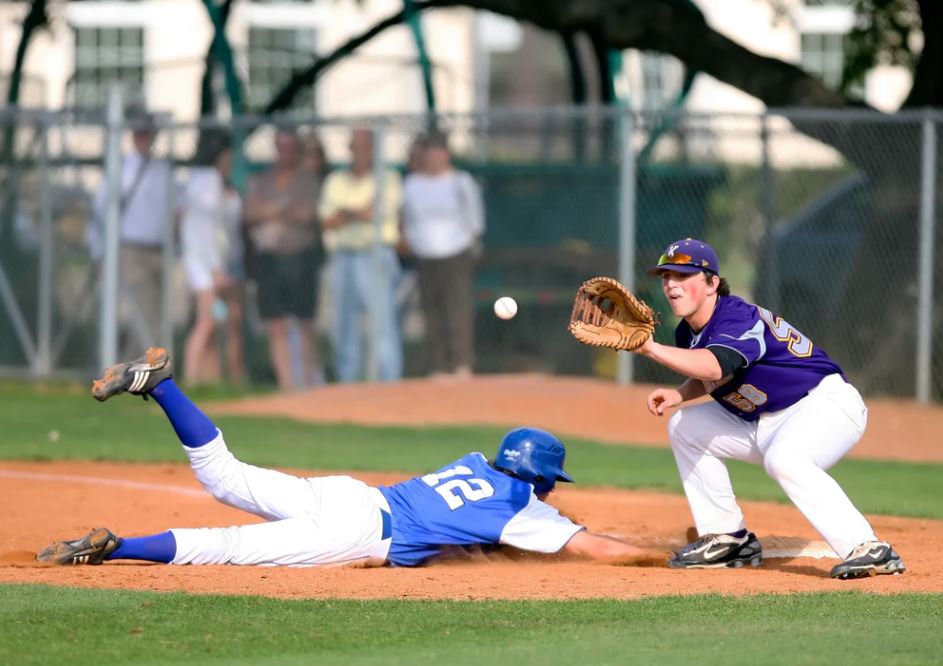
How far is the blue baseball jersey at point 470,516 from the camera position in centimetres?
690

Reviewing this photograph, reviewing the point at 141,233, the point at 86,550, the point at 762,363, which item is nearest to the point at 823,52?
the point at 141,233

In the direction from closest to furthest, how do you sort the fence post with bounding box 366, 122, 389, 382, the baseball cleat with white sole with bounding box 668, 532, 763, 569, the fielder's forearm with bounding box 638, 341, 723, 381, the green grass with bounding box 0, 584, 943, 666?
the green grass with bounding box 0, 584, 943, 666, the fielder's forearm with bounding box 638, 341, 723, 381, the baseball cleat with white sole with bounding box 668, 532, 763, 569, the fence post with bounding box 366, 122, 389, 382

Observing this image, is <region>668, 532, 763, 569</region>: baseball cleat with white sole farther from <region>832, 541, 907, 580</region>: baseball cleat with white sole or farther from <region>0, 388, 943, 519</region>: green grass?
<region>0, 388, 943, 519</region>: green grass

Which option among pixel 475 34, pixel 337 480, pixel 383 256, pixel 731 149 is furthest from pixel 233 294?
pixel 475 34

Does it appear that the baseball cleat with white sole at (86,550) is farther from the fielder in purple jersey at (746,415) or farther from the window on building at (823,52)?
the window on building at (823,52)

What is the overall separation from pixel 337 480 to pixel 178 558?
2.45 ft

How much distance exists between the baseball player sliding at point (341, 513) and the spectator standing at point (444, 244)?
821 cm

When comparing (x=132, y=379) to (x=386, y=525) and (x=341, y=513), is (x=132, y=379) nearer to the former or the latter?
(x=341, y=513)

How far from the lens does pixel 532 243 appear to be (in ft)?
54.1

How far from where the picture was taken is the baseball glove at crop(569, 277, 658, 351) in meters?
6.64

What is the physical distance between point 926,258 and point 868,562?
8.18 m

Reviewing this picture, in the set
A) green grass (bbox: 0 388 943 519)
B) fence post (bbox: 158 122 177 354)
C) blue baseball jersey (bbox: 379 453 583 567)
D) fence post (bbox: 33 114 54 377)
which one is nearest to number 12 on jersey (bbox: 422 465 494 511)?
blue baseball jersey (bbox: 379 453 583 567)

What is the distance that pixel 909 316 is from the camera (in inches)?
591

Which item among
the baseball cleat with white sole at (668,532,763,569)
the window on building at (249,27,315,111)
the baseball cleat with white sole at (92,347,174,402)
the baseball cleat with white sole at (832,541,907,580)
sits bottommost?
the baseball cleat with white sole at (668,532,763,569)
